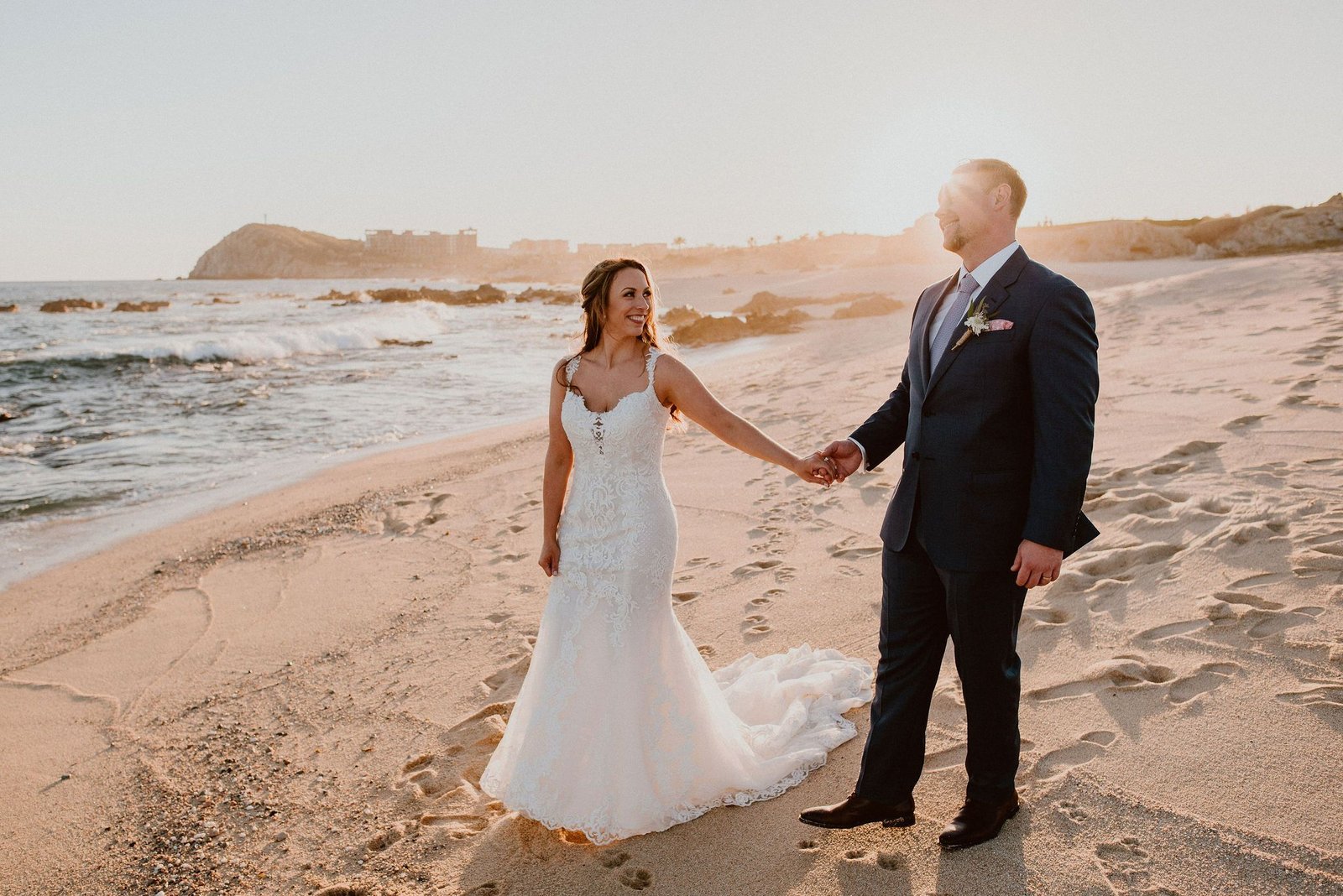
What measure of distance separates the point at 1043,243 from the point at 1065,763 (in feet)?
138

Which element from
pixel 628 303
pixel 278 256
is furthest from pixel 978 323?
pixel 278 256

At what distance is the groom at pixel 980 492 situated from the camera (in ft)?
8.11

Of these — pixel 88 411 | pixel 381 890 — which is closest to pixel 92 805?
pixel 381 890

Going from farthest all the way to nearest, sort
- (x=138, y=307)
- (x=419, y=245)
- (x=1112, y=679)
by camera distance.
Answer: (x=419, y=245), (x=138, y=307), (x=1112, y=679)

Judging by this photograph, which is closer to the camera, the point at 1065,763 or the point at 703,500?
the point at 1065,763

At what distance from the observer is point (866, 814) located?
9.68ft

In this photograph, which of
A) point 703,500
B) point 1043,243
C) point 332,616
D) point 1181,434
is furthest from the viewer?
point 1043,243

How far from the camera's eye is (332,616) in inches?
221

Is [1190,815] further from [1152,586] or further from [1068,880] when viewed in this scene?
[1152,586]

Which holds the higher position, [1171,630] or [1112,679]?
[1171,630]

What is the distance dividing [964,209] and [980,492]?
89 centimetres

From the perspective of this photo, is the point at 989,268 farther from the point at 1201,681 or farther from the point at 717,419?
the point at 1201,681

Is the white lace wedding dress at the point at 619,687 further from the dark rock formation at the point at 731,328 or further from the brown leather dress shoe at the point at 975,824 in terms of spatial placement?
the dark rock formation at the point at 731,328

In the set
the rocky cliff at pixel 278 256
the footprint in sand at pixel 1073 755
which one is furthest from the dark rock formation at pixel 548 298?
the rocky cliff at pixel 278 256
